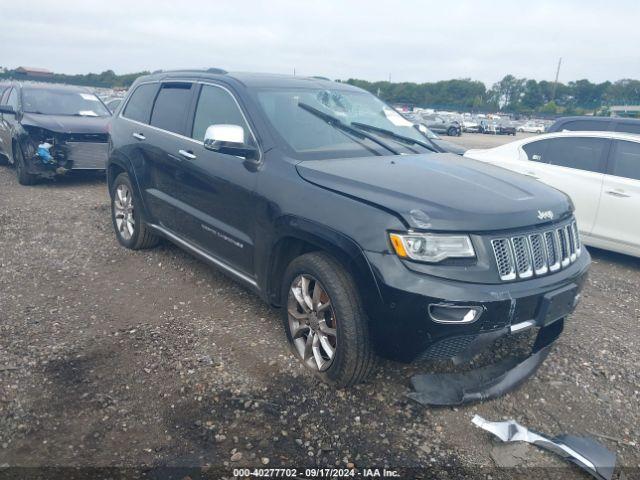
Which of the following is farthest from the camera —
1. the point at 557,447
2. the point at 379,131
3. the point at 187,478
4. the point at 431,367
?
the point at 379,131

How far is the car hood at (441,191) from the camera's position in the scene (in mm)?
→ 2762

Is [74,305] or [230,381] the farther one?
[74,305]

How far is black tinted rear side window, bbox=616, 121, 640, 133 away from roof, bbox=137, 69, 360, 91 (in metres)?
4.81

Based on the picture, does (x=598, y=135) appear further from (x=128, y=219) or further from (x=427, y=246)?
(x=128, y=219)

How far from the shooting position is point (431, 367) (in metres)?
3.51

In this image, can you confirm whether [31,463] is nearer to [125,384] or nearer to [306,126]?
[125,384]

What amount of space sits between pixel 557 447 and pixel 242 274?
2276mm

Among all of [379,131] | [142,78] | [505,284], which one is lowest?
[505,284]

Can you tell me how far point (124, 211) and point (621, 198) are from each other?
5.54m

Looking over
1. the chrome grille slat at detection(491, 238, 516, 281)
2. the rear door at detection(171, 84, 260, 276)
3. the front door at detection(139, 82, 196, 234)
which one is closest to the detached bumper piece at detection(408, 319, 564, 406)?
the chrome grille slat at detection(491, 238, 516, 281)

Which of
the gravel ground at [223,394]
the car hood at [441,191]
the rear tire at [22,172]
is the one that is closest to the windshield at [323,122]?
the car hood at [441,191]

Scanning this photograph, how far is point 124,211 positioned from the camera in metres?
5.63

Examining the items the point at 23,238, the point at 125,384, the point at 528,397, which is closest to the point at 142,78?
the point at 23,238

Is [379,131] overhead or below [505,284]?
overhead
